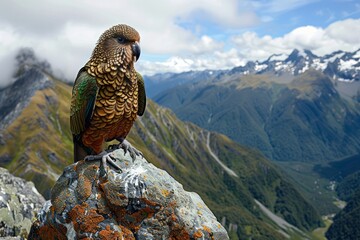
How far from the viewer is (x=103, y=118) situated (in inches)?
452

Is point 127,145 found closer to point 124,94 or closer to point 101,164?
point 101,164

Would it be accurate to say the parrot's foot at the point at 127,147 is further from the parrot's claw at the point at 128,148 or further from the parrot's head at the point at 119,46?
the parrot's head at the point at 119,46

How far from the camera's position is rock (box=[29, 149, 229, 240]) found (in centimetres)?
1158

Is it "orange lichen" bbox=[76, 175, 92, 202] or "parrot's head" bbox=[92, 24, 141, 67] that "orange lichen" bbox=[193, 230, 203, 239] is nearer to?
"orange lichen" bbox=[76, 175, 92, 202]

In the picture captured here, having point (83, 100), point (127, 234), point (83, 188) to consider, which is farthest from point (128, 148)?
point (127, 234)

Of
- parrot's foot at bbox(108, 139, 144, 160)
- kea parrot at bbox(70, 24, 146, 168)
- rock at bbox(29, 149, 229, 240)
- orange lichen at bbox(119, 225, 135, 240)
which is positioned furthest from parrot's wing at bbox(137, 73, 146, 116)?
orange lichen at bbox(119, 225, 135, 240)

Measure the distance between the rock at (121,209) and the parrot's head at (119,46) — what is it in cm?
340

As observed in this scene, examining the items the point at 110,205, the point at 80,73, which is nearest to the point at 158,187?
the point at 110,205

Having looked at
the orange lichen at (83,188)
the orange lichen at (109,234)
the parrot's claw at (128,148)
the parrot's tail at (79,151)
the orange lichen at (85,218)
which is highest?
the parrot's claw at (128,148)

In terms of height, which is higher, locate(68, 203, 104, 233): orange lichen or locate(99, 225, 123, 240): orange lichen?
locate(68, 203, 104, 233): orange lichen

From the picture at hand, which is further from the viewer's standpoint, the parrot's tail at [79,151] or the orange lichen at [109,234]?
the parrot's tail at [79,151]

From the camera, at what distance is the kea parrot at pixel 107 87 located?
11344 mm

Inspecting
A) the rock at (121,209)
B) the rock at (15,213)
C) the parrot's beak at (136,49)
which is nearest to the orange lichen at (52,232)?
the rock at (121,209)

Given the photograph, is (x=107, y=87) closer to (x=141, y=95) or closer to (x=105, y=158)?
(x=141, y=95)
